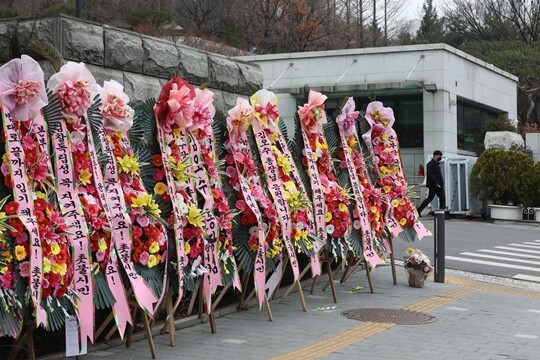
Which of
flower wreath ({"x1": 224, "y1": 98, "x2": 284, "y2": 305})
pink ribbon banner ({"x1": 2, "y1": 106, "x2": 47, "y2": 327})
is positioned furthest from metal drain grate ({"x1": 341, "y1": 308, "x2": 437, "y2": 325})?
pink ribbon banner ({"x1": 2, "y1": 106, "x2": 47, "y2": 327})

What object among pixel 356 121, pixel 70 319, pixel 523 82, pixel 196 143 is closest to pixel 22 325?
pixel 70 319

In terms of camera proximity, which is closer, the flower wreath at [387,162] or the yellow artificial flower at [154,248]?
the yellow artificial flower at [154,248]

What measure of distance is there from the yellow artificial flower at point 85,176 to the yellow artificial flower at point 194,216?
118cm

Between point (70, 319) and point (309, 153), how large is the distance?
436 cm

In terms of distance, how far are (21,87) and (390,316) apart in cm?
494

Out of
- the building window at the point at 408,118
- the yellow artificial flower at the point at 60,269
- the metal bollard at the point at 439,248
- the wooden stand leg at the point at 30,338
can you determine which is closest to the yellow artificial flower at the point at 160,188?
the yellow artificial flower at the point at 60,269

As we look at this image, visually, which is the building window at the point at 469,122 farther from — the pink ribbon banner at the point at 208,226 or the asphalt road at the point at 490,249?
the pink ribbon banner at the point at 208,226

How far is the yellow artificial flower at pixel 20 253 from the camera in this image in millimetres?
5953

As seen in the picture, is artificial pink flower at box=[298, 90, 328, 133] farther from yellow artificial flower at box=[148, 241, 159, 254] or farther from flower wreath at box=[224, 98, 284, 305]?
yellow artificial flower at box=[148, 241, 159, 254]

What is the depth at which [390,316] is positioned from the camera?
936cm

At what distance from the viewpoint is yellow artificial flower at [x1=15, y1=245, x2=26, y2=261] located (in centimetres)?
595

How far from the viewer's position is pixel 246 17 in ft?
149

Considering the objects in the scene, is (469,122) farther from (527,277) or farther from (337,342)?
(337,342)

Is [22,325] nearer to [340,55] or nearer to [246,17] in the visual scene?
[340,55]
